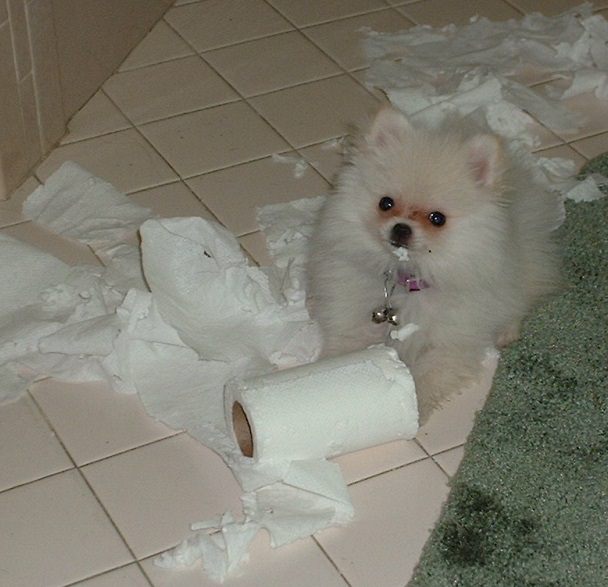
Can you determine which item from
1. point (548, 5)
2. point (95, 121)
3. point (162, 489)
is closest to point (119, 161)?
point (95, 121)

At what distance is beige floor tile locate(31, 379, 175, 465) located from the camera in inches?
98.2

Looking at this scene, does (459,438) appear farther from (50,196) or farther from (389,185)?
(50,196)

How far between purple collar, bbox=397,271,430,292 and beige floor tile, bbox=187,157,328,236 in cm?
63

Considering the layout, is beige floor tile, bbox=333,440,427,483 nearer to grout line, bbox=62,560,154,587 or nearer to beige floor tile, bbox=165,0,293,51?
grout line, bbox=62,560,154,587

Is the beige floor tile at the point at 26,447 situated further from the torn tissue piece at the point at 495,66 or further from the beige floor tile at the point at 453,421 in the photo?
the torn tissue piece at the point at 495,66

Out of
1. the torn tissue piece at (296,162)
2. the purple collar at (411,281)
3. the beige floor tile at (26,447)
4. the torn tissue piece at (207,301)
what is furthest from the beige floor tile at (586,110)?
the beige floor tile at (26,447)

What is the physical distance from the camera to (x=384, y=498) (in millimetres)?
2400

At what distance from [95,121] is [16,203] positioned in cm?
45

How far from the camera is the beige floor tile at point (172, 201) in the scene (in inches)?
123

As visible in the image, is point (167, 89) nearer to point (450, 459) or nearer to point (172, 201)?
point (172, 201)

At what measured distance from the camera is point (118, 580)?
221 centimetres


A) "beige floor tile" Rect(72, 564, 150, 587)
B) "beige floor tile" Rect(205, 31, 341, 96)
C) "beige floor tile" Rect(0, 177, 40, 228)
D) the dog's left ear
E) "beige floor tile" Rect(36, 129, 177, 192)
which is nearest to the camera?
"beige floor tile" Rect(72, 564, 150, 587)

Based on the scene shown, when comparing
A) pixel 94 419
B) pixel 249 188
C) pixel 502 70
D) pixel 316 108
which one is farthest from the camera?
pixel 502 70

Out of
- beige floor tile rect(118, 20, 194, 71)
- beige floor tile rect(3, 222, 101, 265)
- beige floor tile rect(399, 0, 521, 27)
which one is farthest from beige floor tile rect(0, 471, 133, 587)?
beige floor tile rect(399, 0, 521, 27)
